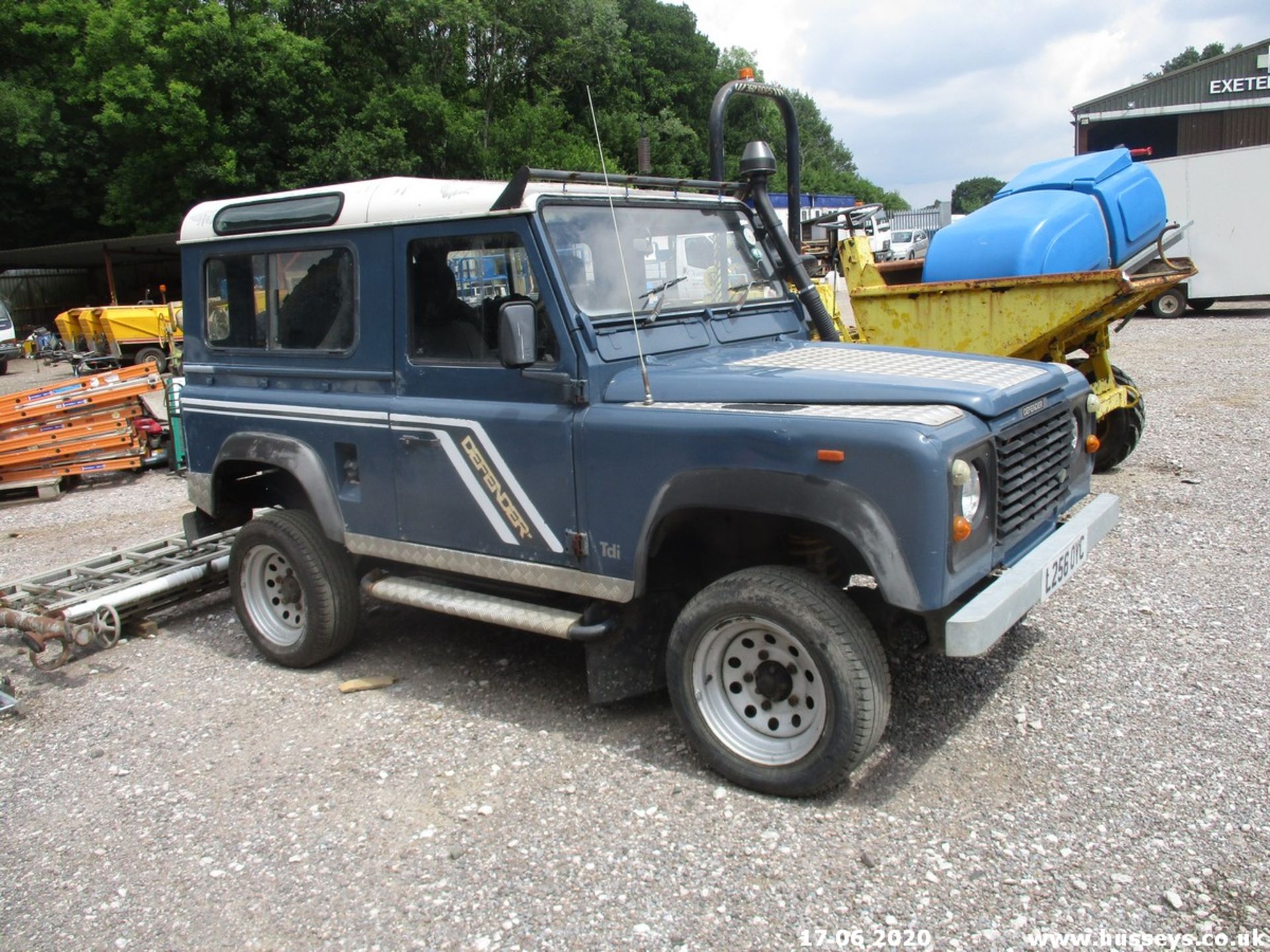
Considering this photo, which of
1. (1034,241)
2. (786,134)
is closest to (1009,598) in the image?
(786,134)

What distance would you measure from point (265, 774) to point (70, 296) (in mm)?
35289

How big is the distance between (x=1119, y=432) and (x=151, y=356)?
20.1 metres

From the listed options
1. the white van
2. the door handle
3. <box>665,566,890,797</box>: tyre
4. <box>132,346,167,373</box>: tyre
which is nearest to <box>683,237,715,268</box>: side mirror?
the door handle

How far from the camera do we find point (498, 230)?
4.10m

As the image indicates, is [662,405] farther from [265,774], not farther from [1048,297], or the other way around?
[1048,297]

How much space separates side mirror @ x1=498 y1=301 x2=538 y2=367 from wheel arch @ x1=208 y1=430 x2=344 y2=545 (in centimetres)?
147

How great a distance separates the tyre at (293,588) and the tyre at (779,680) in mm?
2010

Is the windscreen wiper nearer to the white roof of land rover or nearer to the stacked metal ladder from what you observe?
the white roof of land rover

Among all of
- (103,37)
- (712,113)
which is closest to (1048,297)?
(712,113)

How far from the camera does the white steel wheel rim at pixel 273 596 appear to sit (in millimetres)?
5207

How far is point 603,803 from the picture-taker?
370 centimetres

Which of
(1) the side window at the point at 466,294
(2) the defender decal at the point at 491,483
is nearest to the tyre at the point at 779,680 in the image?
(2) the defender decal at the point at 491,483

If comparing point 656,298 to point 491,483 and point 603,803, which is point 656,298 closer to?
point 491,483

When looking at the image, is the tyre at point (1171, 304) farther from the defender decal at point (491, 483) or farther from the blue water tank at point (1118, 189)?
the defender decal at point (491, 483)
